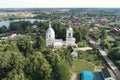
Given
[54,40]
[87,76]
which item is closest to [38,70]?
[87,76]

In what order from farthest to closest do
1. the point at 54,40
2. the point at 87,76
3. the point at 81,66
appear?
the point at 54,40, the point at 81,66, the point at 87,76

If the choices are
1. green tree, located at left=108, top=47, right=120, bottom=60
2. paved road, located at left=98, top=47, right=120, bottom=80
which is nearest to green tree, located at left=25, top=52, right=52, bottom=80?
paved road, located at left=98, top=47, right=120, bottom=80

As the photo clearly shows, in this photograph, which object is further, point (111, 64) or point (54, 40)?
point (54, 40)

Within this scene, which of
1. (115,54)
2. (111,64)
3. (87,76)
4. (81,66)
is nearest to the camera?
(87,76)

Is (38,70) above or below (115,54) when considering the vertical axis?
above

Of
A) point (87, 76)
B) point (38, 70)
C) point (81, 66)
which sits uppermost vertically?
point (38, 70)

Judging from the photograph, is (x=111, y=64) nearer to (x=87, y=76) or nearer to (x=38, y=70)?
(x=87, y=76)

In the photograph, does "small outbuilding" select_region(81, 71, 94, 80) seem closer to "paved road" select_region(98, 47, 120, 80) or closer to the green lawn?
the green lawn

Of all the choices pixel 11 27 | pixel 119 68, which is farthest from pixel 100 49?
pixel 11 27

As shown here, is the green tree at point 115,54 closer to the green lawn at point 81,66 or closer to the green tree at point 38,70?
the green lawn at point 81,66
